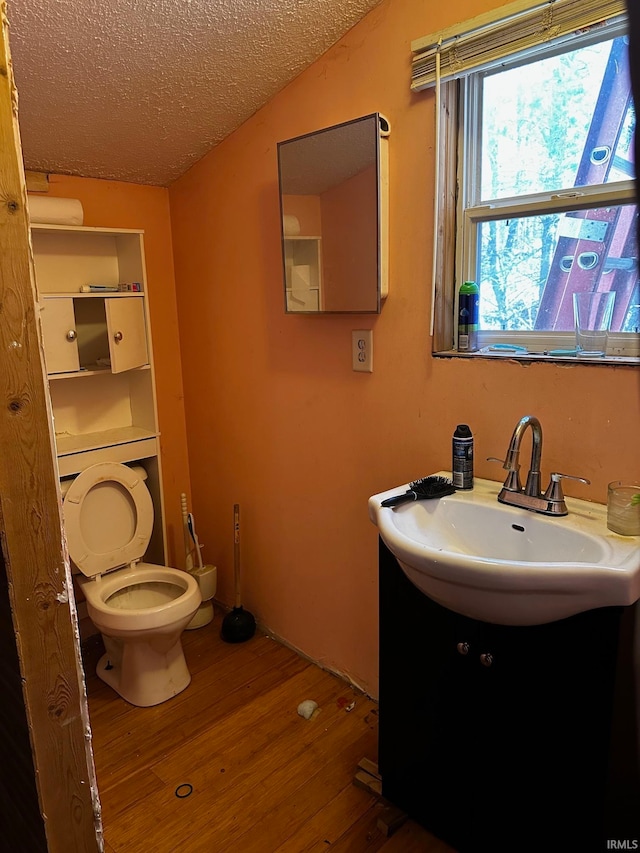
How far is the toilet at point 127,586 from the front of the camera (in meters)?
1.86

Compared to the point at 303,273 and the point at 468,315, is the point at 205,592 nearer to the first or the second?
the point at 303,273

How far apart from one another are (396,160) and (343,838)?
5.80 feet

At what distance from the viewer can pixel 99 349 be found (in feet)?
7.27

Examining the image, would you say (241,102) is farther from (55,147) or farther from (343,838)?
(343,838)

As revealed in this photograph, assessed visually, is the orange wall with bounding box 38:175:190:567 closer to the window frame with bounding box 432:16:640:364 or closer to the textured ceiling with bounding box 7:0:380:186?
the textured ceiling with bounding box 7:0:380:186

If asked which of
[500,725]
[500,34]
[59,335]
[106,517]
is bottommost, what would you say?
[500,725]

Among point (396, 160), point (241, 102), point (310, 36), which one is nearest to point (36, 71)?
point (241, 102)

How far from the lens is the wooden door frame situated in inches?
26.3

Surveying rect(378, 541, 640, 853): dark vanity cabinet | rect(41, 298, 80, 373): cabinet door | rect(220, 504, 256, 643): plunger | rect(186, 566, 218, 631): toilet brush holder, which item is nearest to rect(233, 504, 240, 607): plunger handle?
rect(220, 504, 256, 643): plunger

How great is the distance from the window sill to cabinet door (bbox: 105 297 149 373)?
117cm

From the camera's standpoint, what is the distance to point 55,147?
1.87m

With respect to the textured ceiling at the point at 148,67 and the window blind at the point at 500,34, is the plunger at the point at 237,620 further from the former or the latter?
the window blind at the point at 500,34

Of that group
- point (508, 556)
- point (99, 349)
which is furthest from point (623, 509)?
point (99, 349)

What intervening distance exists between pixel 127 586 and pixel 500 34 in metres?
2.01
